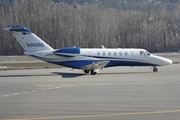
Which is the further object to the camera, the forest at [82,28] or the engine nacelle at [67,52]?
the forest at [82,28]

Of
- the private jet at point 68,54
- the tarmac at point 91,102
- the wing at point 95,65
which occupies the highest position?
the private jet at point 68,54

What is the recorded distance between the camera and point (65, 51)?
1221 inches

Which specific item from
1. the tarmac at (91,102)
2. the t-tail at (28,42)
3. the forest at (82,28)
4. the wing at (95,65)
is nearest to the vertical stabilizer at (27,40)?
the t-tail at (28,42)

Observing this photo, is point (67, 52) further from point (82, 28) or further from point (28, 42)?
point (82, 28)

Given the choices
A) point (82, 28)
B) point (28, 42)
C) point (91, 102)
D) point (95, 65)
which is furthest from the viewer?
point (82, 28)

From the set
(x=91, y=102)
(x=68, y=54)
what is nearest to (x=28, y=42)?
(x=68, y=54)

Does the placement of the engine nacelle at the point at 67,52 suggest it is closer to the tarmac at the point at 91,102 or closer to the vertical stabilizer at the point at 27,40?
the vertical stabilizer at the point at 27,40

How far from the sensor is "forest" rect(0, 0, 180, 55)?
87.9 metres

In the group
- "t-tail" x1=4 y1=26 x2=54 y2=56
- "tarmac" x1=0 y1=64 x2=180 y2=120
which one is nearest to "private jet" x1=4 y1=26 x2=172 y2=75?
"t-tail" x1=4 y1=26 x2=54 y2=56

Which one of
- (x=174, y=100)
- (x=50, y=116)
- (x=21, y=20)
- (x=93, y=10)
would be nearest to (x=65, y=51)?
(x=174, y=100)

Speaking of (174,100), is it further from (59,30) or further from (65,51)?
(59,30)

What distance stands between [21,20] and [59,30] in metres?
8.75

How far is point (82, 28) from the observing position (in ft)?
298

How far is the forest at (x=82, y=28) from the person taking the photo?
3460 inches
